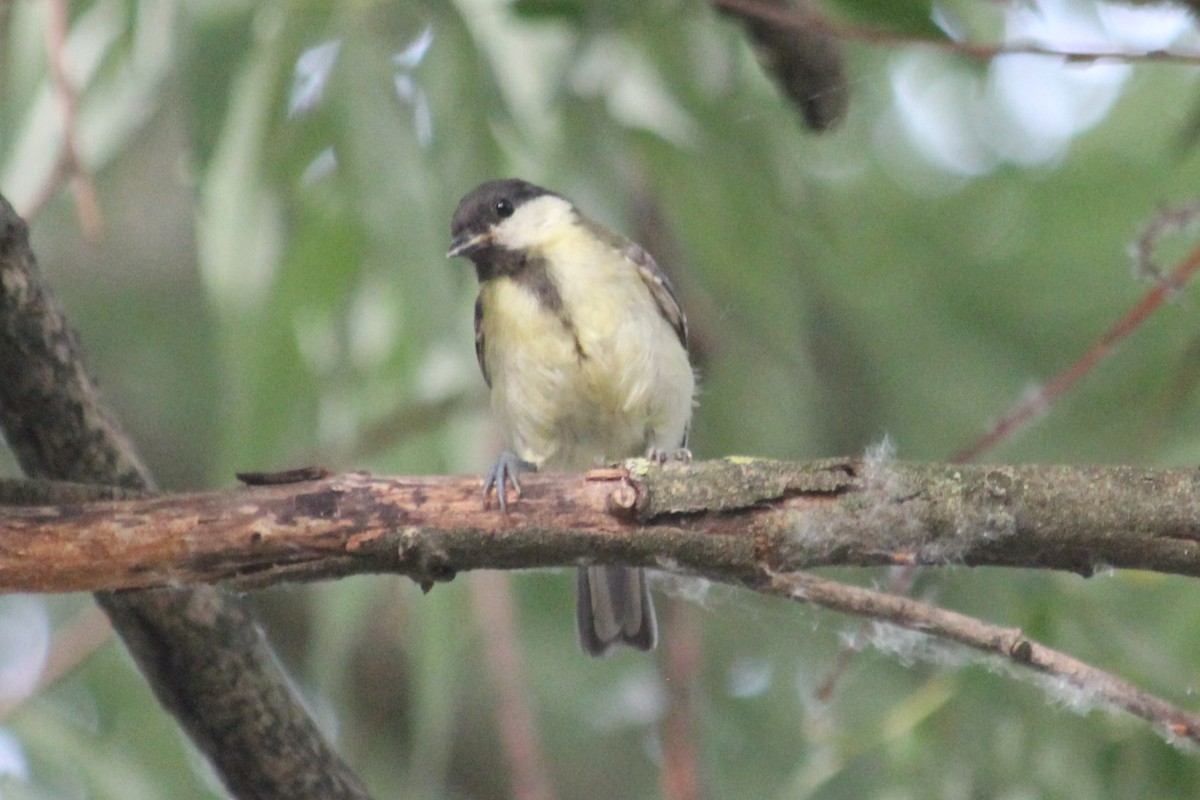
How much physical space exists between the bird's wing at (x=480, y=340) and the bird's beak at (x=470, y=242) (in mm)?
127

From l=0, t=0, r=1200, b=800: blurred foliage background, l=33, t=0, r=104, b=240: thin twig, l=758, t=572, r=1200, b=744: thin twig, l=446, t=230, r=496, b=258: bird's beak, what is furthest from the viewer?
l=446, t=230, r=496, b=258: bird's beak

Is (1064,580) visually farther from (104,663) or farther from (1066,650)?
(104,663)

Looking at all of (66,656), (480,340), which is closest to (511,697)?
(480,340)

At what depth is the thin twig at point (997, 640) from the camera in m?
1.74

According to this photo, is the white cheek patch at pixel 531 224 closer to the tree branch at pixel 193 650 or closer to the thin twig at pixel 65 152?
the thin twig at pixel 65 152

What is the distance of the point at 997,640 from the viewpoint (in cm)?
179

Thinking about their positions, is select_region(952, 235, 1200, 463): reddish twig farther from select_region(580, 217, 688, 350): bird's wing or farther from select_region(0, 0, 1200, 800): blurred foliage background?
select_region(580, 217, 688, 350): bird's wing

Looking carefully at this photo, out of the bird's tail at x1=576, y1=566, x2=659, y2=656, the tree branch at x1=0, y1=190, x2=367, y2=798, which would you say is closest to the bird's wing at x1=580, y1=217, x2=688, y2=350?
the bird's tail at x1=576, y1=566, x2=659, y2=656

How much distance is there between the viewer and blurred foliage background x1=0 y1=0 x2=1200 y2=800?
277 cm

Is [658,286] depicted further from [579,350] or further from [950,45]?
[950,45]

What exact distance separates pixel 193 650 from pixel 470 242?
54.4 inches

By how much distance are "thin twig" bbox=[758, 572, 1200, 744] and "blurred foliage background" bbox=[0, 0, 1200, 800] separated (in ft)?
0.38

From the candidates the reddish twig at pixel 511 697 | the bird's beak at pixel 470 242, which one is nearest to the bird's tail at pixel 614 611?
the reddish twig at pixel 511 697

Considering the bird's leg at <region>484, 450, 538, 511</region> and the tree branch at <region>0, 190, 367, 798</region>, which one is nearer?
the bird's leg at <region>484, 450, 538, 511</region>
